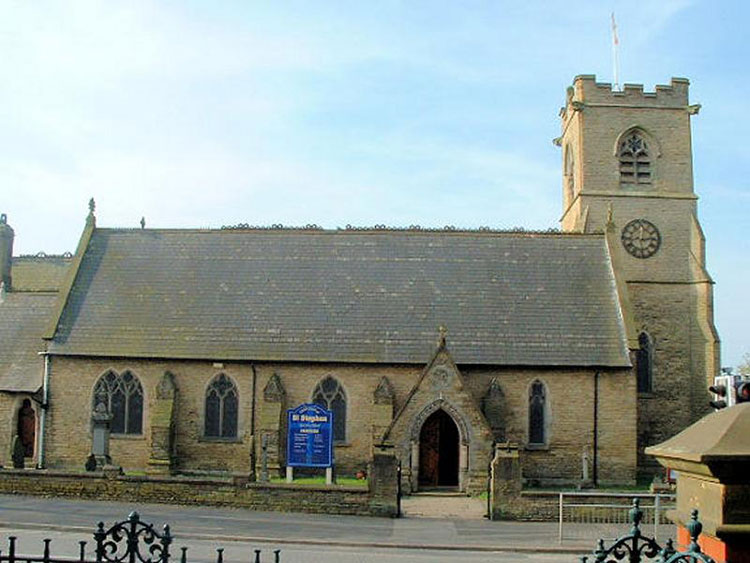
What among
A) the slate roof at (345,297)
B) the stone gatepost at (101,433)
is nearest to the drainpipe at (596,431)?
the slate roof at (345,297)

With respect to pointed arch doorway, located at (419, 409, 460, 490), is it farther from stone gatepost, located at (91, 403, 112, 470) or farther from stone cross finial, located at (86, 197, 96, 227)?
stone cross finial, located at (86, 197, 96, 227)

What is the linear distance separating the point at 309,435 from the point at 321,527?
609 cm

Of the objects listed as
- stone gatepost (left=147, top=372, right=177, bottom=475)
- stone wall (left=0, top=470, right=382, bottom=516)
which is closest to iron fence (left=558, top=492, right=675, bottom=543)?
stone wall (left=0, top=470, right=382, bottom=516)

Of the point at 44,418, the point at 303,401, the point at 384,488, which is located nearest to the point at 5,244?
the point at 44,418

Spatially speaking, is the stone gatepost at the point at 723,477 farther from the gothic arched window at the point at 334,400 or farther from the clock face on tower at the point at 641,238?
the clock face on tower at the point at 641,238

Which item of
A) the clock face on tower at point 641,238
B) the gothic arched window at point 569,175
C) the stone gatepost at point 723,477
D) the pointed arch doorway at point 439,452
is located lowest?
the pointed arch doorway at point 439,452

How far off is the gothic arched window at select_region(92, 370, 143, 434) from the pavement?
840 centimetres

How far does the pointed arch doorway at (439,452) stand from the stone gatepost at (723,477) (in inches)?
1026

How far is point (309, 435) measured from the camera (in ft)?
95.0

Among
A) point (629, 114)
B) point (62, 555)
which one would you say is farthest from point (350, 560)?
point (629, 114)

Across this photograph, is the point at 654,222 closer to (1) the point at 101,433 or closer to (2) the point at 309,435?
(2) the point at 309,435

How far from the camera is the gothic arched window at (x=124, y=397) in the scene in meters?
34.8

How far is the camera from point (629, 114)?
42688 mm

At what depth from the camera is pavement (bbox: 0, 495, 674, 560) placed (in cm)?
2081
